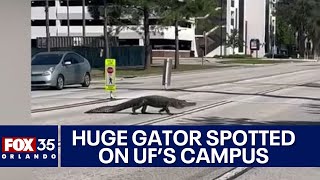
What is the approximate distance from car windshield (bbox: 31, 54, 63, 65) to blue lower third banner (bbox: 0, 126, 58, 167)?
64.0ft

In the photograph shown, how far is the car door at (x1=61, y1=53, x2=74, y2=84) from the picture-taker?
24656 mm

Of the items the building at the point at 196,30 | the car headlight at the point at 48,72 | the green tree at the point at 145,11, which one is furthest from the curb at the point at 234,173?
the building at the point at 196,30

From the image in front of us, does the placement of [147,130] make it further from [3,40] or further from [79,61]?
[79,61]

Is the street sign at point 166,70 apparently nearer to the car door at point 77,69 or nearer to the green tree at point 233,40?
the car door at point 77,69

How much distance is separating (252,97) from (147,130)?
1574 cm

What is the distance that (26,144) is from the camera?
526cm

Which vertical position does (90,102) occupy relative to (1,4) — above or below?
below

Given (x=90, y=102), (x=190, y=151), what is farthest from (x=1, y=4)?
(x=90, y=102)

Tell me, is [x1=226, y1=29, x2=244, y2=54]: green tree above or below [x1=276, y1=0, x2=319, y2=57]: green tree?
below

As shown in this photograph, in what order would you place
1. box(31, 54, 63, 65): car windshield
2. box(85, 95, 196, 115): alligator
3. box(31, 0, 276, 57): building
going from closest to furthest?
box(85, 95, 196, 115): alligator → box(31, 54, 63, 65): car windshield → box(31, 0, 276, 57): building

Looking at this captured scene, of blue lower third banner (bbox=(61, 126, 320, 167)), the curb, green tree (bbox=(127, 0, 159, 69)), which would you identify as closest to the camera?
blue lower third banner (bbox=(61, 126, 320, 167))

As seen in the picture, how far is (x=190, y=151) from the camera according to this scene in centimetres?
526

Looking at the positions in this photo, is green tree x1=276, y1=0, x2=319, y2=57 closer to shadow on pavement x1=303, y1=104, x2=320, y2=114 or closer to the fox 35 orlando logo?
shadow on pavement x1=303, y1=104, x2=320, y2=114

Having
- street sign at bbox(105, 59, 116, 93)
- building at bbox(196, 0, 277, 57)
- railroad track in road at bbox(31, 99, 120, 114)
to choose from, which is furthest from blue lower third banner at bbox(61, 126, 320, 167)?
building at bbox(196, 0, 277, 57)
